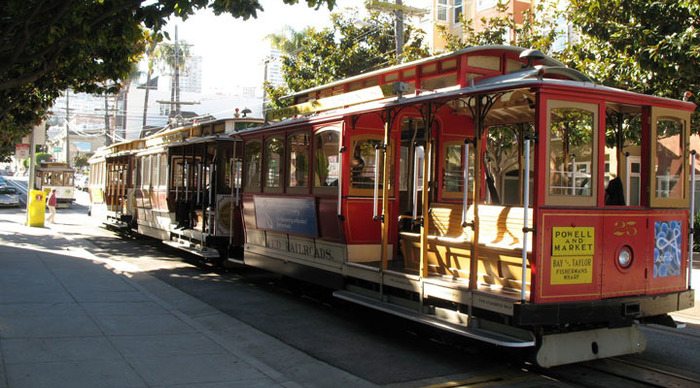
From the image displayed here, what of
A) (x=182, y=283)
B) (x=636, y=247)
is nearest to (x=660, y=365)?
(x=636, y=247)

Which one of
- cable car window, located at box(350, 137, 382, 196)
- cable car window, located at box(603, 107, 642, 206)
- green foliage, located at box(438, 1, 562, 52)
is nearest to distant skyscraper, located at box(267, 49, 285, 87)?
green foliage, located at box(438, 1, 562, 52)

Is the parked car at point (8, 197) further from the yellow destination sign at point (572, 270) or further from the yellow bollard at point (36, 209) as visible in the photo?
the yellow destination sign at point (572, 270)

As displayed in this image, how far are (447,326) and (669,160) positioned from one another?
3.18 meters

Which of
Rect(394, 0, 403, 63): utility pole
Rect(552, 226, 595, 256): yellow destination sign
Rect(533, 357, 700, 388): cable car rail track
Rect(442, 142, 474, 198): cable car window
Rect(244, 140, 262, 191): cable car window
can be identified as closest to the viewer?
Rect(552, 226, 595, 256): yellow destination sign

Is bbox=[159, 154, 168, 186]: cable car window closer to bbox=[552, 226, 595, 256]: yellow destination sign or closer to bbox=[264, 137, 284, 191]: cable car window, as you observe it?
bbox=[264, 137, 284, 191]: cable car window

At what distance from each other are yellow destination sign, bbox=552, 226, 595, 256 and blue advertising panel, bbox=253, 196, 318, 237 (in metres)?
4.21

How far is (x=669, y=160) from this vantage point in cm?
717

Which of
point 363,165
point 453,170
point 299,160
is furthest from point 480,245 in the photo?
point 299,160

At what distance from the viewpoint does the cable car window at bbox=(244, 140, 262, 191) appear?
11625mm

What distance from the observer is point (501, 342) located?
6098 millimetres

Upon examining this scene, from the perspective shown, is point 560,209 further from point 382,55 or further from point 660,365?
point 382,55

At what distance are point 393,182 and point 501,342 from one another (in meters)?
3.39

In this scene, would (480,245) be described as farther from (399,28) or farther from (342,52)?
(342,52)

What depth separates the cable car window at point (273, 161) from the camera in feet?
35.2
